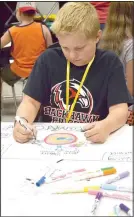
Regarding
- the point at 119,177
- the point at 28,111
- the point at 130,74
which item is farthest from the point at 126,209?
the point at 130,74

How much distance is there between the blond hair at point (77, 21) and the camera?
109cm

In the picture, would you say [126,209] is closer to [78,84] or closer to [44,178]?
[44,178]

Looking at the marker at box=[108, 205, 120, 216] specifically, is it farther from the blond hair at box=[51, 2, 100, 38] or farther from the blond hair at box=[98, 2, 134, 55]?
the blond hair at box=[98, 2, 134, 55]

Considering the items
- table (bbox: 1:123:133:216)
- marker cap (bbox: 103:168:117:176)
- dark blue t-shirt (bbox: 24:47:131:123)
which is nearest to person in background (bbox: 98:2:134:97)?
dark blue t-shirt (bbox: 24:47:131:123)

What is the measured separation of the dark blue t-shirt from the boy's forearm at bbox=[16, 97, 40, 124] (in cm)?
4

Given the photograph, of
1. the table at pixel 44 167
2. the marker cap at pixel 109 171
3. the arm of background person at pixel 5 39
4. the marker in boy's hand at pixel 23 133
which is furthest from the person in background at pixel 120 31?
the arm of background person at pixel 5 39

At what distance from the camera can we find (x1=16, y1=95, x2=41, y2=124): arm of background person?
115 cm

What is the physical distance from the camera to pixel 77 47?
3.64ft

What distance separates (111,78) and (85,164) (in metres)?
0.48

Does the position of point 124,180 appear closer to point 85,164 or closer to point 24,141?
point 85,164

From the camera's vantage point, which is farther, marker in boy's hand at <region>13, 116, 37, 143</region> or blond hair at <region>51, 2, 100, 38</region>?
blond hair at <region>51, 2, 100, 38</region>

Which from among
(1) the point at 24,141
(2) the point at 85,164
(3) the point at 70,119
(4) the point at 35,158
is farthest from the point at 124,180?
(3) the point at 70,119

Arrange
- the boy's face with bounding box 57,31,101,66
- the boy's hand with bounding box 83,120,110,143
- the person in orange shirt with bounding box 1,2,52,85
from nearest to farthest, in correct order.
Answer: the boy's hand with bounding box 83,120,110,143
the boy's face with bounding box 57,31,101,66
the person in orange shirt with bounding box 1,2,52,85

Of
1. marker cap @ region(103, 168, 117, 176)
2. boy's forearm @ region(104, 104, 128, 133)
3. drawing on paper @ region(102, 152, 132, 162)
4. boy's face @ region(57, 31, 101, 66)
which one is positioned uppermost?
boy's face @ region(57, 31, 101, 66)
